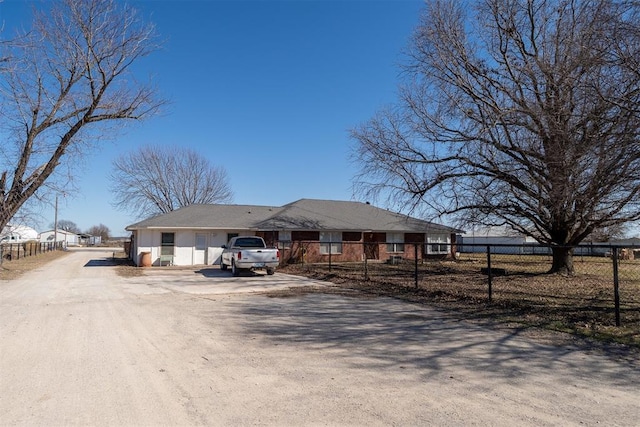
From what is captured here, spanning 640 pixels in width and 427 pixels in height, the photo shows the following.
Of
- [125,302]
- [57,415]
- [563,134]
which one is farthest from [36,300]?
[563,134]

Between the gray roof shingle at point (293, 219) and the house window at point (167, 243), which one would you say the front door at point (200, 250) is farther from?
the house window at point (167, 243)

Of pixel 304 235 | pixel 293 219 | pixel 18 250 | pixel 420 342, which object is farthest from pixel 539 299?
pixel 18 250

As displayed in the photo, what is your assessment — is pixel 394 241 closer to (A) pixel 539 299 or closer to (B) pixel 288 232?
(B) pixel 288 232

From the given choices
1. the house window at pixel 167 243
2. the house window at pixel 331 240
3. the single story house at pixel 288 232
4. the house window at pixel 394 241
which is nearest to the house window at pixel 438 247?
the single story house at pixel 288 232

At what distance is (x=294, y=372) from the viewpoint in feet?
17.5

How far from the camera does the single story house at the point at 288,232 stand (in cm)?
2638

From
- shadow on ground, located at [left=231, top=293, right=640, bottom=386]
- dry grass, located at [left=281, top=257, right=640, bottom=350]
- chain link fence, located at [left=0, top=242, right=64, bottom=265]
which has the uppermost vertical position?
chain link fence, located at [left=0, top=242, right=64, bottom=265]

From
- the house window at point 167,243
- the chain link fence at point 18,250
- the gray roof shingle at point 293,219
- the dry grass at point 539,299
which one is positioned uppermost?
the gray roof shingle at point 293,219

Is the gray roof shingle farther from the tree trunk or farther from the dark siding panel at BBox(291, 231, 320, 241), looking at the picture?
the tree trunk

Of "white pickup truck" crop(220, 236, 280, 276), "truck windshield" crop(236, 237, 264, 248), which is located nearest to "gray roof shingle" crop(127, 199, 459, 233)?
"truck windshield" crop(236, 237, 264, 248)

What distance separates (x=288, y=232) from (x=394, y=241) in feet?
27.8

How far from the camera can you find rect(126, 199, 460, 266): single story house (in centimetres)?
2638

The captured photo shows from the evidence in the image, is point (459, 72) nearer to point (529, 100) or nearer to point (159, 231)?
point (529, 100)

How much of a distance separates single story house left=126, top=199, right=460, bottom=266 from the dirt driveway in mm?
15638
